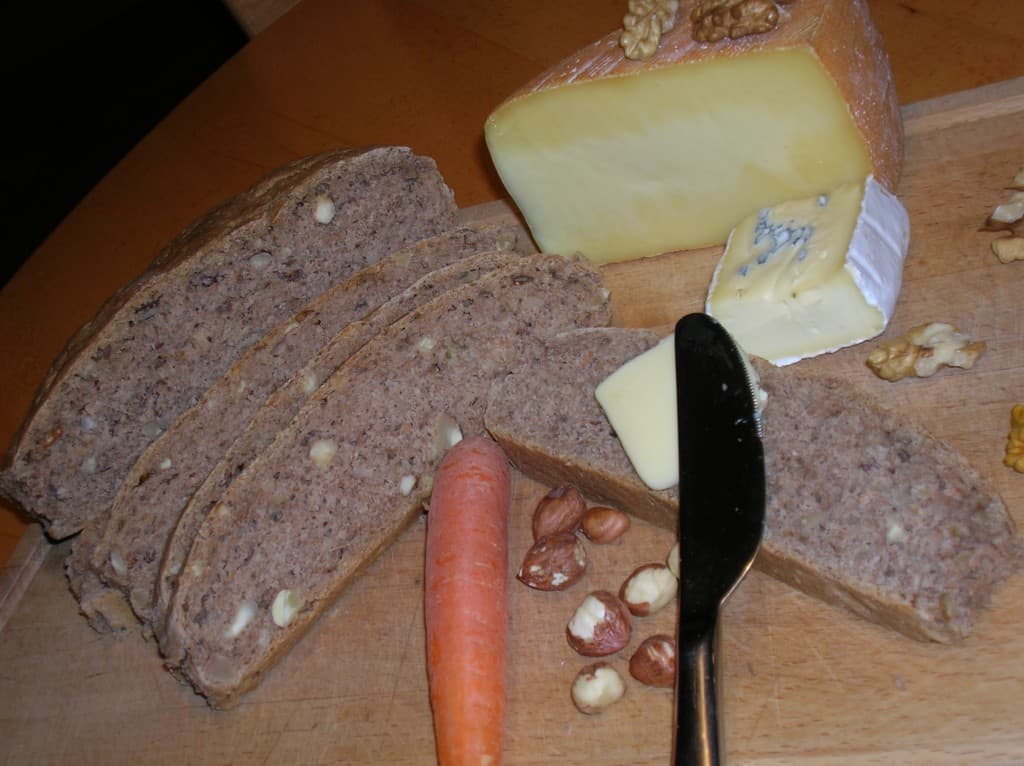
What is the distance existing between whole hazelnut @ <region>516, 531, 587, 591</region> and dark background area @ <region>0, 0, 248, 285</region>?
4137 millimetres

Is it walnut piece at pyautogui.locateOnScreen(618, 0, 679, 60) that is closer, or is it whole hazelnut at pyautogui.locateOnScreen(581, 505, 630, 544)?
whole hazelnut at pyautogui.locateOnScreen(581, 505, 630, 544)

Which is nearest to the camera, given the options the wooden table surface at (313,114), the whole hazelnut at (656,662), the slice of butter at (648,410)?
the whole hazelnut at (656,662)

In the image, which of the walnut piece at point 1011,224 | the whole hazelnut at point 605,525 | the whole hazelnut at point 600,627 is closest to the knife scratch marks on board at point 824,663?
the whole hazelnut at point 600,627

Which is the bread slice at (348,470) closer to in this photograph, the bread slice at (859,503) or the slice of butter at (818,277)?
the bread slice at (859,503)

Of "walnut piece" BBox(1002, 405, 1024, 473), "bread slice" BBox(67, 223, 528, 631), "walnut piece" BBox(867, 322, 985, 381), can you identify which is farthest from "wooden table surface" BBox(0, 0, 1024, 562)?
"walnut piece" BBox(1002, 405, 1024, 473)

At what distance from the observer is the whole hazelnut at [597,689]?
2152 millimetres

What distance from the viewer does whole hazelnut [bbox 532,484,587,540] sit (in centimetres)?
244

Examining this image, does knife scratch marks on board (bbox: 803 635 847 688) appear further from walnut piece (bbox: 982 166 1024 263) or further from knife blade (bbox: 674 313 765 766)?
walnut piece (bbox: 982 166 1024 263)

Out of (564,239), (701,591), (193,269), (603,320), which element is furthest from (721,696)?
(193,269)

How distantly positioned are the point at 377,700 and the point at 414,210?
141cm

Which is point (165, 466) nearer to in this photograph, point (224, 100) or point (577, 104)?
point (577, 104)

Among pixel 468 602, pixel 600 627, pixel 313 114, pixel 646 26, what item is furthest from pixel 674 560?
pixel 313 114

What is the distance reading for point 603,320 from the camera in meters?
2.82

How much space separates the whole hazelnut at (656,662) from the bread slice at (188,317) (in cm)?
140
